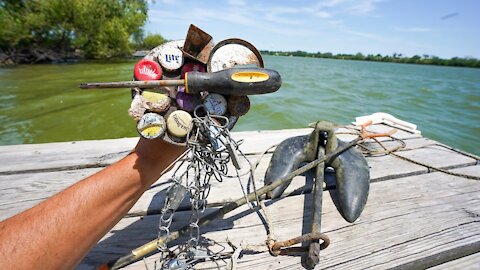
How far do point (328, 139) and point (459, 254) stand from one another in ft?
2.89

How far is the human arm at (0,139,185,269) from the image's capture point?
2.54 ft

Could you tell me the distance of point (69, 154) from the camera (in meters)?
2.10

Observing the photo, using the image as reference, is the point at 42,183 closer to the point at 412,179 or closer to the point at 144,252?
the point at 144,252

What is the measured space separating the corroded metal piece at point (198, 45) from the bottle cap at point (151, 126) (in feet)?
0.83

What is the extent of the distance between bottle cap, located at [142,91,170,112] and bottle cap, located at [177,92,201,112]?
46 millimetres

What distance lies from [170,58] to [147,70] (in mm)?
90

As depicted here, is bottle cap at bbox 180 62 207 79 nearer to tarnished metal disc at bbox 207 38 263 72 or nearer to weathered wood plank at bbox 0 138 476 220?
tarnished metal disc at bbox 207 38 263 72

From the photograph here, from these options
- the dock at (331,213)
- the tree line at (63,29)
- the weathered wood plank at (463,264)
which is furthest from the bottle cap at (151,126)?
Answer: the tree line at (63,29)

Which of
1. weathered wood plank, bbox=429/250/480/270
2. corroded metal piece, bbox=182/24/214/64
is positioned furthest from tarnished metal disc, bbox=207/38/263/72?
weathered wood plank, bbox=429/250/480/270

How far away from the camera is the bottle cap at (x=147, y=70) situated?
89 centimetres

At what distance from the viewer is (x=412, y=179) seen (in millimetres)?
1850

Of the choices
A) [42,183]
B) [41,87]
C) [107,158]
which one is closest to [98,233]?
[42,183]

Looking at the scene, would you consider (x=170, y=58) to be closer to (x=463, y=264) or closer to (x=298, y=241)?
(x=298, y=241)

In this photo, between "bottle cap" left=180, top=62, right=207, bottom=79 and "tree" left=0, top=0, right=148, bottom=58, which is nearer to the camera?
"bottle cap" left=180, top=62, right=207, bottom=79
